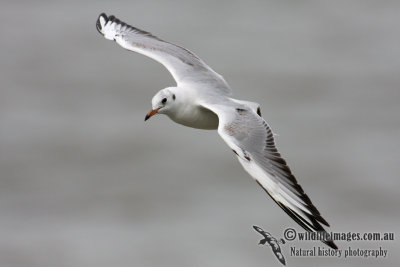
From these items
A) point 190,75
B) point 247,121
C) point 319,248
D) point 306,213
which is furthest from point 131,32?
point 319,248

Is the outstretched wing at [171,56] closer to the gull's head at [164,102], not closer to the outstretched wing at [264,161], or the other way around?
the gull's head at [164,102]

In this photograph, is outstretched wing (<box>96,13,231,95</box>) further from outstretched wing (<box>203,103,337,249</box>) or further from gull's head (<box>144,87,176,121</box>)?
outstretched wing (<box>203,103,337,249</box>)

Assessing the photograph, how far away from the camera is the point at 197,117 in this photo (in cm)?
668

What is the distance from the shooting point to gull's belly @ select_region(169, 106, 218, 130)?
664 centimetres

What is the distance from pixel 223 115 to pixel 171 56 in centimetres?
149

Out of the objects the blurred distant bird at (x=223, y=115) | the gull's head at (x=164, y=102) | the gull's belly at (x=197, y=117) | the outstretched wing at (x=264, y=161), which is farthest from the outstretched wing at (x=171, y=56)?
the outstretched wing at (x=264, y=161)

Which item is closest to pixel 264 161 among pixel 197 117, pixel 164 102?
pixel 197 117

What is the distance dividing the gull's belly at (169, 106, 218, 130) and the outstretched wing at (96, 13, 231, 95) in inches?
13.6

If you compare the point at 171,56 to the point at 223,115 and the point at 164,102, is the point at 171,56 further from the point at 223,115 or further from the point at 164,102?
the point at 223,115

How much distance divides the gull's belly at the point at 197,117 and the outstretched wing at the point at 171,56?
35cm

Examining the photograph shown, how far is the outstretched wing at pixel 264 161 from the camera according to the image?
552cm

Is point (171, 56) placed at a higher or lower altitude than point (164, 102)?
higher

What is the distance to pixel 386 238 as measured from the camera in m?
12.0

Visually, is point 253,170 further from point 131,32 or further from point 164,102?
point 131,32
